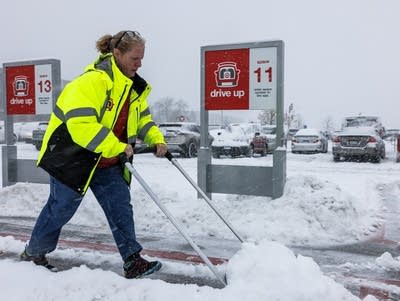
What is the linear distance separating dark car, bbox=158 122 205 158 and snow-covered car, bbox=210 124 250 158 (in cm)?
79

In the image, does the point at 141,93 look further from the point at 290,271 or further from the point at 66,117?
the point at 290,271

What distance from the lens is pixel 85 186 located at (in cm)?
343

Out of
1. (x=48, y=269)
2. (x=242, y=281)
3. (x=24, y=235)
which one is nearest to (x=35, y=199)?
(x=24, y=235)

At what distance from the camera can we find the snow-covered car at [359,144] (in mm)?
15244

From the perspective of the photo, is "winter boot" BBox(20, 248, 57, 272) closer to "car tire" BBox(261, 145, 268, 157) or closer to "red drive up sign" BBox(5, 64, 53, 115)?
"red drive up sign" BBox(5, 64, 53, 115)

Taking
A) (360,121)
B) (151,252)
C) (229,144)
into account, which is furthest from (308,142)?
(151,252)

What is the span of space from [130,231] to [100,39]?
163 centimetres

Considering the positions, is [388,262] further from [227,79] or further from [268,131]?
[268,131]

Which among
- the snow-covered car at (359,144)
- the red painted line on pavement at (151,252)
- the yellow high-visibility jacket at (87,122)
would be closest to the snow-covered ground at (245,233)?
the red painted line on pavement at (151,252)

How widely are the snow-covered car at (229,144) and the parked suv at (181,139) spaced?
0.79 meters

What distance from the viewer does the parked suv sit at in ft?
53.0

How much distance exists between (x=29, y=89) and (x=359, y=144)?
1175 centimetres

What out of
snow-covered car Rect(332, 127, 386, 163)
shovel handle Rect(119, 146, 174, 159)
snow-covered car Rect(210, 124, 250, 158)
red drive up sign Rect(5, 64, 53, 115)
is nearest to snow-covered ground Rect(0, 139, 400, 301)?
shovel handle Rect(119, 146, 174, 159)

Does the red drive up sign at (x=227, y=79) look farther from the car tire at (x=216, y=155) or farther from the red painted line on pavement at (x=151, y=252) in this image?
the car tire at (x=216, y=155)
